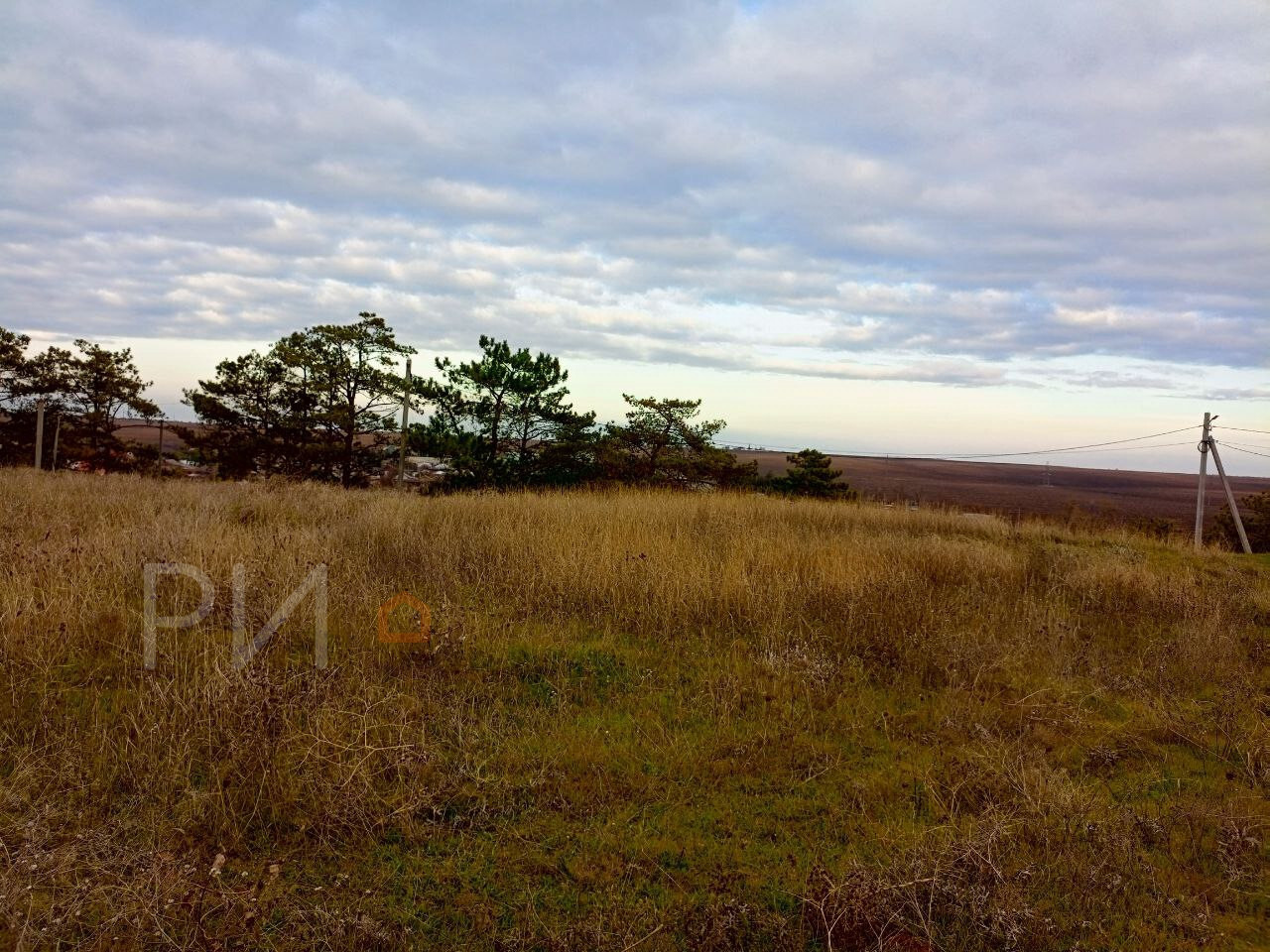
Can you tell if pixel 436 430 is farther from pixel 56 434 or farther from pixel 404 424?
pixel 56 434

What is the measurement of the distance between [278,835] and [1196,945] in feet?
12.8

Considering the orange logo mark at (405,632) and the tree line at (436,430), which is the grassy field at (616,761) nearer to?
the orange logo mark at (405,632)

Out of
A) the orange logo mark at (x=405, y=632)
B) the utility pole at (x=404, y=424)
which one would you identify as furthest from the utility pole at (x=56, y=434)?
the orange logo mark at (x=405, y=632)

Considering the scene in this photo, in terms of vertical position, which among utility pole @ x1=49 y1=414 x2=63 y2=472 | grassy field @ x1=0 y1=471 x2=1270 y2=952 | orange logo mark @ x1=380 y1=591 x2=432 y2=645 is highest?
utility pole @ x1=49 y1=414 x2=63 y2=472

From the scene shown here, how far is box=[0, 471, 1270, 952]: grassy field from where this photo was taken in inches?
111

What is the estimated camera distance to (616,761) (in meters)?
4.01

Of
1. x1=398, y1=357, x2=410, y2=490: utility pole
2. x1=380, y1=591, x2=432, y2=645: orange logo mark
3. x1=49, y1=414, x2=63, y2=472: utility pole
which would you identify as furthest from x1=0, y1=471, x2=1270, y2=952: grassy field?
x1=49, y1=414, x2=63, y2=472: utility pole

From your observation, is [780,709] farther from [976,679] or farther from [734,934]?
[734,934]

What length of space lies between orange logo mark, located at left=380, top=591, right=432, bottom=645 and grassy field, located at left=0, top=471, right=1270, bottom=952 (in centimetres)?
13

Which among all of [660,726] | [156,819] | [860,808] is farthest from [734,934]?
[156,819]

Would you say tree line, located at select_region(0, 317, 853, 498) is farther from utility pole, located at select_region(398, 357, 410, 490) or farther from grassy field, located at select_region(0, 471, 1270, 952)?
grassy field, located at select_region(0, 471, 1270, 952)

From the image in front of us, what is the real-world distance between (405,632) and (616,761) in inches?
90.8

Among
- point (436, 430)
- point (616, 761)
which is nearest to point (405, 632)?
point (616, 761)

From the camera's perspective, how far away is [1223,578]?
32.8ft
